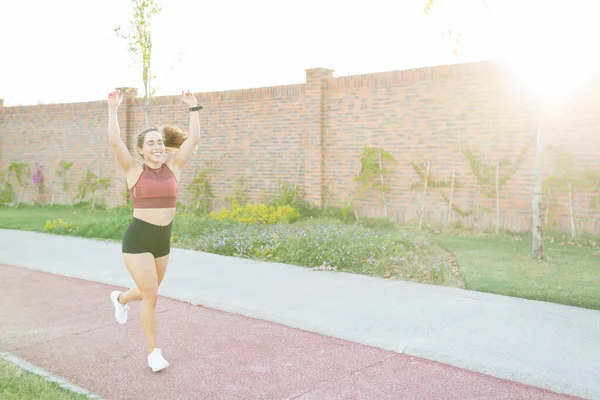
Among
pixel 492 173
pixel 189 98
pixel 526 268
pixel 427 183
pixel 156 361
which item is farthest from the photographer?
pixel 427 183

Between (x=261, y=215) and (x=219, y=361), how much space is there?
8.29 meters

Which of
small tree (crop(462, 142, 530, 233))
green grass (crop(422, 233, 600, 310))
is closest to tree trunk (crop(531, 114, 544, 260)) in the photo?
green grass (crop(422, 233, 600, 310))

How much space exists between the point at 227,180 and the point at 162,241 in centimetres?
1097

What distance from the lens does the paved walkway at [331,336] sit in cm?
435

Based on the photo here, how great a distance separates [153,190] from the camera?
4641 millimetres

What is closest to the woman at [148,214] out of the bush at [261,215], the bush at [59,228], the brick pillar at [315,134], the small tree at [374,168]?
the bush at [261,215]

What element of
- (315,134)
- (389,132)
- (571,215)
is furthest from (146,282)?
(315,134)

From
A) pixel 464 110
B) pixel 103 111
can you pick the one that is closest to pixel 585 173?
pixel 464 110

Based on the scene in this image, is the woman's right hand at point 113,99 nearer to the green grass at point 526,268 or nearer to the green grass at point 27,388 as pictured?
the green grass at point 27,388

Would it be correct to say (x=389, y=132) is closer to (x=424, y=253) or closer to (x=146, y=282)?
→ (x=424, y=253)

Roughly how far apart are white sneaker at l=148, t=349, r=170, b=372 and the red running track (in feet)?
0.18

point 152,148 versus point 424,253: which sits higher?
point 152,148

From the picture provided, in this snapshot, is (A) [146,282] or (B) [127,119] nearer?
(A) [146,282]

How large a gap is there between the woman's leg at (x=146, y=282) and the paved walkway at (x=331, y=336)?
1.03ft
